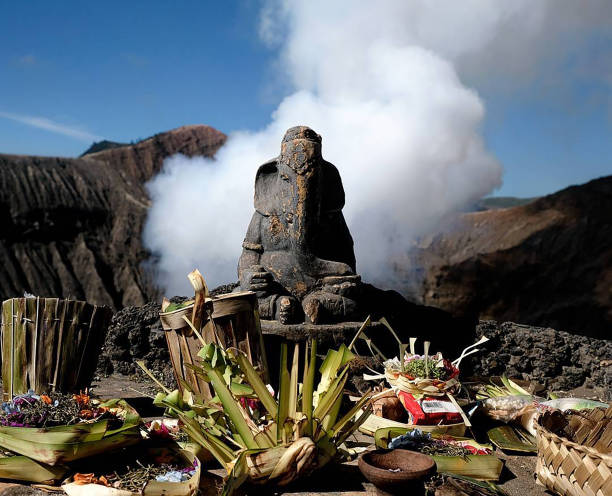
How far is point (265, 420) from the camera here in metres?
3.26

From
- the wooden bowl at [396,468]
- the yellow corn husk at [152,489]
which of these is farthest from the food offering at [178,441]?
the wooden bowl at [396,468]

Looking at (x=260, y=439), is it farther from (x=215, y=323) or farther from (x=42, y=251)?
(x=42, y=251)

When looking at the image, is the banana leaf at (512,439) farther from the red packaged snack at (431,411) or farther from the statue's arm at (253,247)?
the statue's arm at (253,247)

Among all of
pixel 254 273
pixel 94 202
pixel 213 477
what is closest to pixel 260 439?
pixel 213 477

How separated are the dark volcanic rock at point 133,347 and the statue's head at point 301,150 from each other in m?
2.82

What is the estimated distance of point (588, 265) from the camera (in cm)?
1731

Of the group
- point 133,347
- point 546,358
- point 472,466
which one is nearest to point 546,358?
point 546,358

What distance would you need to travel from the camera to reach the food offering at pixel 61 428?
2.85 m

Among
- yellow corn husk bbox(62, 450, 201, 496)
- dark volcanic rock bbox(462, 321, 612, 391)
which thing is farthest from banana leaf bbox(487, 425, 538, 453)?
dark volcanic rock bbox(462, 321, 612, 391)

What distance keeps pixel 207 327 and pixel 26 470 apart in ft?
4.34

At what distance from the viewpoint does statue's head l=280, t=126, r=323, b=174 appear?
18.3ft

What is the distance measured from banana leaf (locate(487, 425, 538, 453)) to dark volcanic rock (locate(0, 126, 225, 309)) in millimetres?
18927

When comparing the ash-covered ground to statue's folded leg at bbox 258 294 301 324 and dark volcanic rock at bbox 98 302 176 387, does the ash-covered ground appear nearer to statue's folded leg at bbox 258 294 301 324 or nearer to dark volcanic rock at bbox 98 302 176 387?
dark volcanic rock at bbox 98 302 176 387

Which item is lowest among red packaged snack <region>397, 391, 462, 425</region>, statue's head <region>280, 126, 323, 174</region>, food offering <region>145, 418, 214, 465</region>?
food offering <region>145, 418, 214, 465</region>
